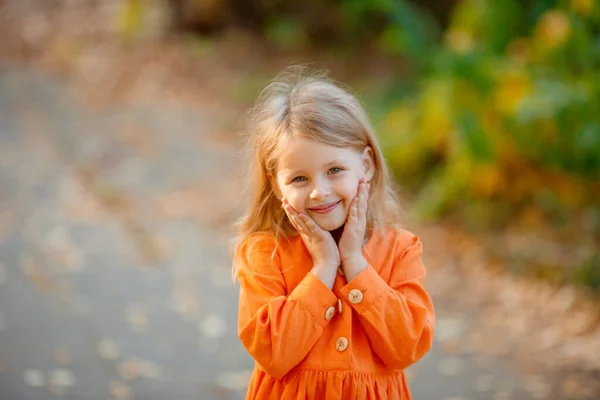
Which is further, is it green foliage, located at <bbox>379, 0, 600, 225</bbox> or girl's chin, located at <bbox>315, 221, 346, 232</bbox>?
green foliage, located at <bbox>379, 0, 600, 225</bbox>

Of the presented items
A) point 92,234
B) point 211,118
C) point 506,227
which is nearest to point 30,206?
point 92,234

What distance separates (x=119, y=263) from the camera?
560cm

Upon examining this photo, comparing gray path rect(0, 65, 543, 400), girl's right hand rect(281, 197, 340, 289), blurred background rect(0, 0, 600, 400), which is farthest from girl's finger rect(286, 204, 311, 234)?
gray path rect(0, 65, 543, 400)

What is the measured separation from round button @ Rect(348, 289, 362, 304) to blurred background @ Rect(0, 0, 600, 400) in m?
0.98

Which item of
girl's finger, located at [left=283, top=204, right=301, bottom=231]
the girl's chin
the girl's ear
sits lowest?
the girl's chin

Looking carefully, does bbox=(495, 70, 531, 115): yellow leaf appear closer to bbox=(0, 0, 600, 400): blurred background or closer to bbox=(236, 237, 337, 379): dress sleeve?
bbox=(0, 0, 600, 400): blurred background

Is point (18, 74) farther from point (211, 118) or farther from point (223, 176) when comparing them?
point (223, 176)

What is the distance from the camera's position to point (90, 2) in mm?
12094

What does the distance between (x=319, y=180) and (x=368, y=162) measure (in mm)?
257

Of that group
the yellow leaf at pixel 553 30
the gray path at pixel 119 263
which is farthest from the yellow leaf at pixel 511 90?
the gray path at pixel 119 263

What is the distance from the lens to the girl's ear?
7.06 ft

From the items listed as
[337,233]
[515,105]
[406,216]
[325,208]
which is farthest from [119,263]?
[325,208]

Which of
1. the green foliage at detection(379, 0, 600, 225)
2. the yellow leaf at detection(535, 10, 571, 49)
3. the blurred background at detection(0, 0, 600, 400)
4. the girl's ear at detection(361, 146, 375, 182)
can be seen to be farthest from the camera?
the yellow leaf at detection(535, 10, 571, 49)

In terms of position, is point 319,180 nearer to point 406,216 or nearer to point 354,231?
point 354,231
